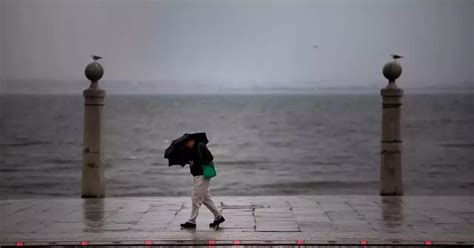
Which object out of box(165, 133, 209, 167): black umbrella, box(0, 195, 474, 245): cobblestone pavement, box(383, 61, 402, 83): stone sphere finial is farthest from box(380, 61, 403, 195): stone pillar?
box(165, 133, 209, 167): black umbrella

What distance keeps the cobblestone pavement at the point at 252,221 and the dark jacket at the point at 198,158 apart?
29.7 inches

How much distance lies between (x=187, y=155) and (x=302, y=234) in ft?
6.10

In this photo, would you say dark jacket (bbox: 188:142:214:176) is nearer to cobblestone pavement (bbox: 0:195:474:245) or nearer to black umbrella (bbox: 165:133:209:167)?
black umbrella (bbox: 165:133:209:167)

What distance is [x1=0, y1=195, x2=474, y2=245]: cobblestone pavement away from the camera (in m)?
10.7

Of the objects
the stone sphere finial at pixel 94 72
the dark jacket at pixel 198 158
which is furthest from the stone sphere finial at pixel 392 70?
the dark jacket at pixel 198 158

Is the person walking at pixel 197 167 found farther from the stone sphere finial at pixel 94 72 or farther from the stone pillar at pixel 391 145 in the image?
the stone pillar at pixel 391 145

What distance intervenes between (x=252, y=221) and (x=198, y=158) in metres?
1.29

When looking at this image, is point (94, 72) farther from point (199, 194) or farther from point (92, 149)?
point (199, 194)

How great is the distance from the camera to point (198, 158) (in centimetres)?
1180

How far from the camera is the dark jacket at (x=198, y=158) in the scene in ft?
38.6

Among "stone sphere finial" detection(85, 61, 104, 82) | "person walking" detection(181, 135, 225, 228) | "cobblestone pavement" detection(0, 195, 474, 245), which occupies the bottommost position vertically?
"cobblestone pavement" detection(0, 195, 474, 245)

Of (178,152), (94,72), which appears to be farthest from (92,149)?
(178,152)

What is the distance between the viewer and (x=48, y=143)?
64.6 metres

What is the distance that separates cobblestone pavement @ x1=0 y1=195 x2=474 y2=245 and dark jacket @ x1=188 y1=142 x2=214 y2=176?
2.48 feet
